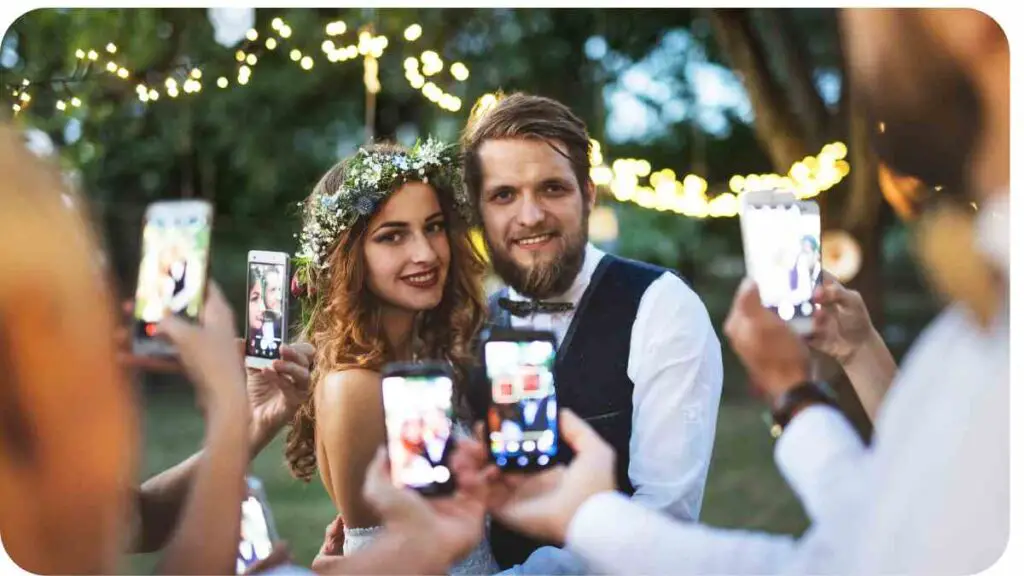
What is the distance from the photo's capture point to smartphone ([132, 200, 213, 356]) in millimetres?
2840

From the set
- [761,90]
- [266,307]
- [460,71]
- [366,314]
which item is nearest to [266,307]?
[266,307]

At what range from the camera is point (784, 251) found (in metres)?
2.92

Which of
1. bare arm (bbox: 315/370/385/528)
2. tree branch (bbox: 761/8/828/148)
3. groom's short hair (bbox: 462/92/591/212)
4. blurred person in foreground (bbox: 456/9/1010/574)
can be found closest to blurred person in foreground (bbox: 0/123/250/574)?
bare arm (bbox: 315/370/385/528)

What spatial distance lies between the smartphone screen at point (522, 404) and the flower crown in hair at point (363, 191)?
0.37 metres

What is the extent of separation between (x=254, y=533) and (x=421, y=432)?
54 cm

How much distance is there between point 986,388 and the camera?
253 cm

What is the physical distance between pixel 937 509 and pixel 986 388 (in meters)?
0.30

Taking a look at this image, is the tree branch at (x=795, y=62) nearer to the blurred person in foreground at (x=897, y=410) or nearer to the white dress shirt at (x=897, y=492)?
the blurred person in foreground at (x=897, y=410)

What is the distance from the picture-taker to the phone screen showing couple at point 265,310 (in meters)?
2.94

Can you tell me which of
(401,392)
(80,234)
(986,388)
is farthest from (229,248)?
(986,388)

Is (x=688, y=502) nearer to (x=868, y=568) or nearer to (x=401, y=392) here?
(x=868, y=568)

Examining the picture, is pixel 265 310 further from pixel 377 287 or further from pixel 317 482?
pixel 317 482

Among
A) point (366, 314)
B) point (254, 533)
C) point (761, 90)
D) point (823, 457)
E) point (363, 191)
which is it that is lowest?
point (254, 533)

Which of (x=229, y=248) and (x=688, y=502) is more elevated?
(x=229, y=248)
